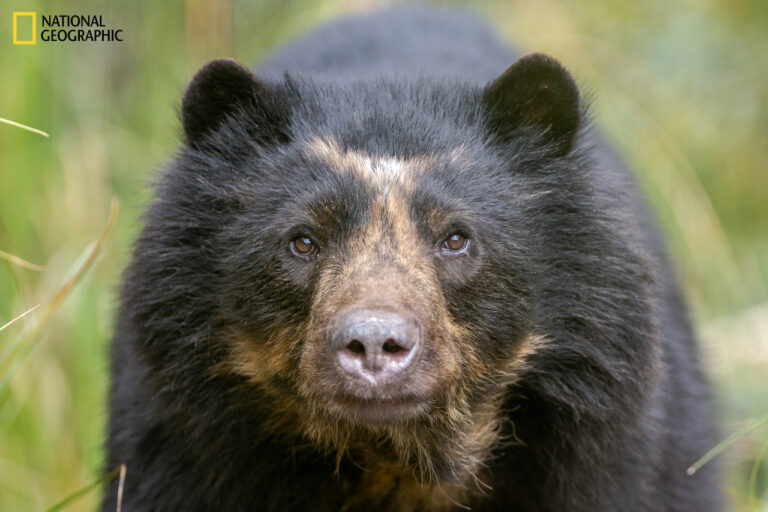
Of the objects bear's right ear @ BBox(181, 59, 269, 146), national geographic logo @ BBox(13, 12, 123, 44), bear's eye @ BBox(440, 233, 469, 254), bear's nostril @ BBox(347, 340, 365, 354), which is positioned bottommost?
bear's nostril @ BBox(347, 340, 365, 354)

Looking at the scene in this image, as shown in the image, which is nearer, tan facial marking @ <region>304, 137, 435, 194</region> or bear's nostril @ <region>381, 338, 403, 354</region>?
bear's nostril @ <region>381, 338, 403, 354</region>

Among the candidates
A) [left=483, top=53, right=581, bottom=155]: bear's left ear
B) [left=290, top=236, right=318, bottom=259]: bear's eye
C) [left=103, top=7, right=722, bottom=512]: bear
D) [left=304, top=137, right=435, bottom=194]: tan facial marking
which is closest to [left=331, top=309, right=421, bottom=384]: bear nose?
[left=103, top=7, right=722, bottom=512]: bear

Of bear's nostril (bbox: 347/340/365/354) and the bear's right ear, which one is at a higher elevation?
the bear's right ear

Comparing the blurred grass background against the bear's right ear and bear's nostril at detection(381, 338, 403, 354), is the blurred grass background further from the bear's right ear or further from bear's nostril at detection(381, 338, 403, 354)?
bear's nostril at detection(381, 338, 403, 354)

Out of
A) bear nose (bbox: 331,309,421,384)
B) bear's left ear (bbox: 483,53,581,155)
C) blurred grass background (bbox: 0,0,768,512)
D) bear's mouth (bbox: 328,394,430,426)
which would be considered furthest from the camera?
blurred grass background (bbox: 0,0,768,512)

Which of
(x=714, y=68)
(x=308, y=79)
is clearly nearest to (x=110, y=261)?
(x=308, y=79)

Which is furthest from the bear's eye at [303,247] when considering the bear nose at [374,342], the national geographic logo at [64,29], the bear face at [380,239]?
the national geographic logo at [64,29]

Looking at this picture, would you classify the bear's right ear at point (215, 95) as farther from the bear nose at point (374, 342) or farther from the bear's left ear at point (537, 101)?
the bear nose at point (374, 342)

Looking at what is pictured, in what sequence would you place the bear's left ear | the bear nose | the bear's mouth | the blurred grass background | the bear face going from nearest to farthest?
1. the bear nose
2. the bear's mouth
3. the bear face
4. the bear's left ear
5. the blurred grass background
